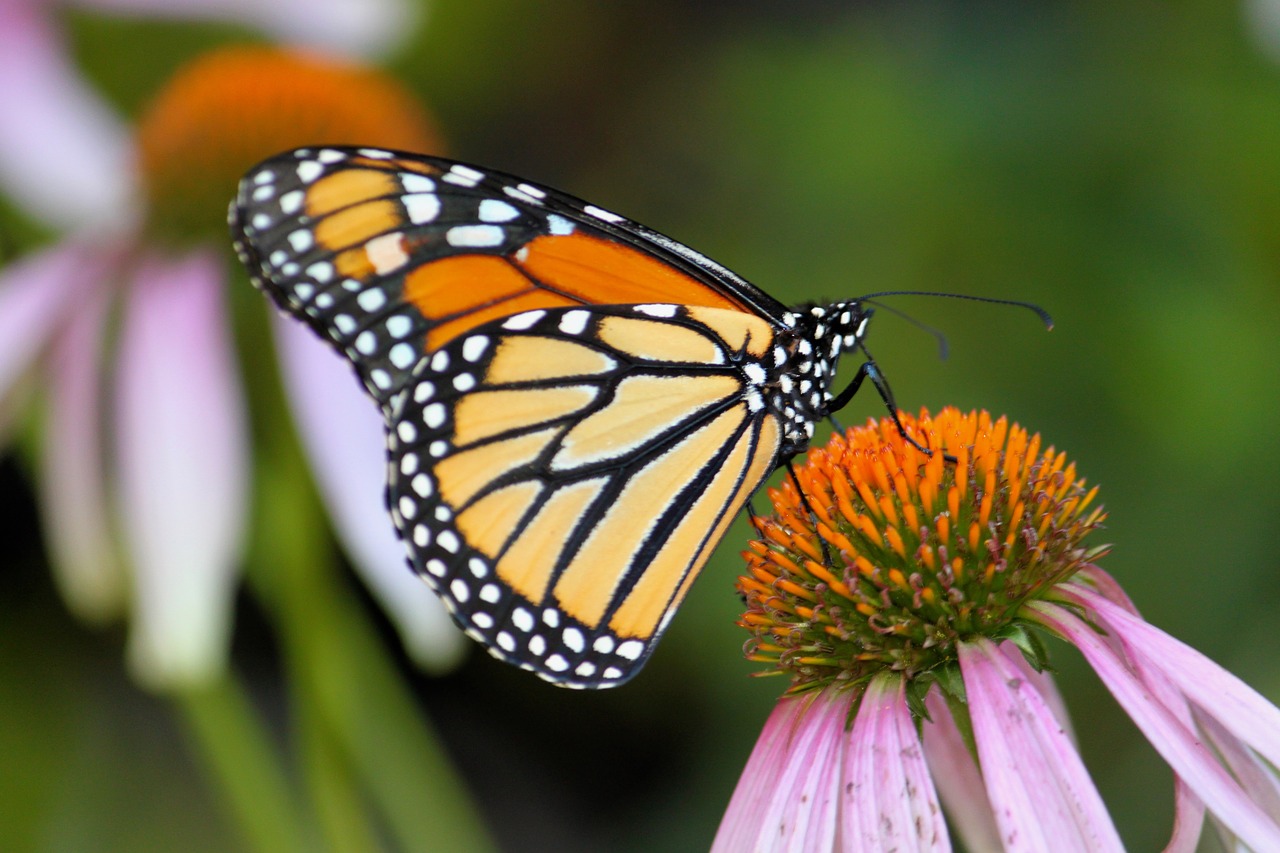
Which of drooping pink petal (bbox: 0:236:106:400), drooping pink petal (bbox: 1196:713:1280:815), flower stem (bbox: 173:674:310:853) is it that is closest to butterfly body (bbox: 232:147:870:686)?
flower stem (bbox: 173:674:310:853)

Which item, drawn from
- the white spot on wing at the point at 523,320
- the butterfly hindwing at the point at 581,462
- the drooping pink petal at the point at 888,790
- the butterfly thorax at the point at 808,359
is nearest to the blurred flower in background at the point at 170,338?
the butterfly hindwing at the point at 581,462

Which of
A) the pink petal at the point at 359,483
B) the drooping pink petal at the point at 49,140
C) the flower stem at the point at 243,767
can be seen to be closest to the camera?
the flower stem at the point at 243,767

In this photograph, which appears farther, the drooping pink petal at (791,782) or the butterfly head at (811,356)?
the butterfly head at (811,356)

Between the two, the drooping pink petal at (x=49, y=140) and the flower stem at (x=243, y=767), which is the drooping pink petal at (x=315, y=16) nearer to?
the drooping pink petal at (x=49, y=140)

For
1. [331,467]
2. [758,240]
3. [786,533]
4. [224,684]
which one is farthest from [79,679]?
[786,533]

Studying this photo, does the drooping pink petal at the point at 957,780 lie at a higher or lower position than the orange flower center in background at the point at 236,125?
lower

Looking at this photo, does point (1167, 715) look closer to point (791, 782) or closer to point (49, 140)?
point (791, 782)

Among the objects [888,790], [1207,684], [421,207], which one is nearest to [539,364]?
[421,207]

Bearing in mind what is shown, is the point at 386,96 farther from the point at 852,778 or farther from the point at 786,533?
the point at 852,778
